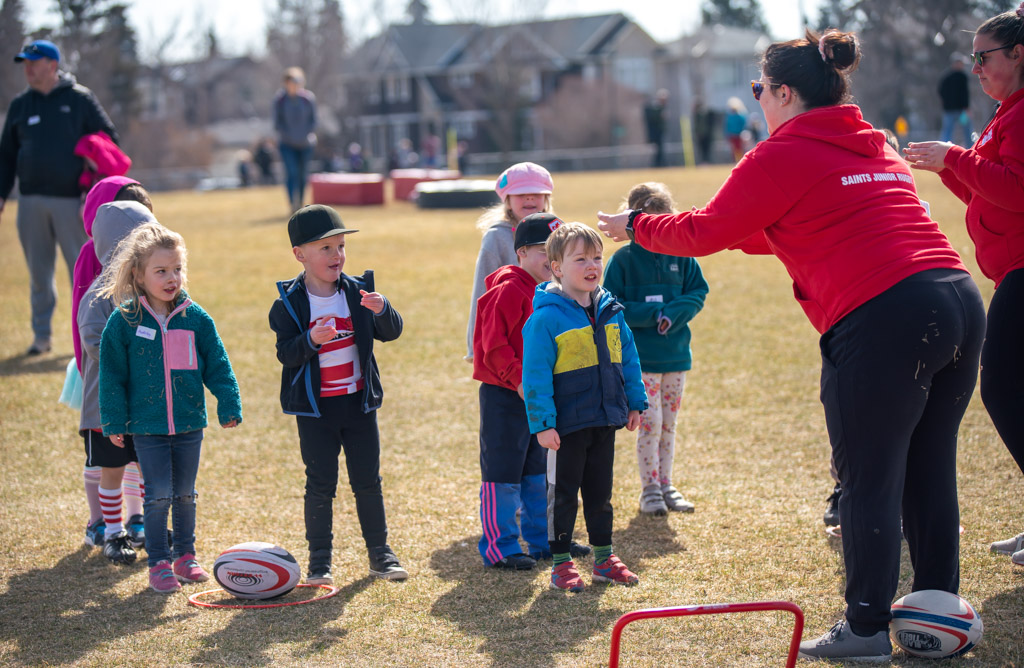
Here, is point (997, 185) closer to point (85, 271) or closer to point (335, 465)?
point (335, 465)

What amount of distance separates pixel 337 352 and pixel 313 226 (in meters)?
0.60

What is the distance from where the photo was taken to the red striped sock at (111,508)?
5.30m

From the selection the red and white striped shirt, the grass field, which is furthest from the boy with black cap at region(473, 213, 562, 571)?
the red and white striped shirt

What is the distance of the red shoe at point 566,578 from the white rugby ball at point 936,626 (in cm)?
139

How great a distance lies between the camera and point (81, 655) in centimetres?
404

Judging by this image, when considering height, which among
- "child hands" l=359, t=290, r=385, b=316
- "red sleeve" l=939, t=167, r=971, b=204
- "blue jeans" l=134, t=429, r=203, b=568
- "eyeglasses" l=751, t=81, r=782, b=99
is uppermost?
"eyeglasses" l=751, t=81, r=782, b=99

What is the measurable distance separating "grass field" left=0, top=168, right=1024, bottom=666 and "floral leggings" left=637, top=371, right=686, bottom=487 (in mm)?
253

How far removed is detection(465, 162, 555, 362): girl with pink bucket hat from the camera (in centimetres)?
535

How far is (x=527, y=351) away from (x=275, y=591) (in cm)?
157

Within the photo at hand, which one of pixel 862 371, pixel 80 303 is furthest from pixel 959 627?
pixel 80 303

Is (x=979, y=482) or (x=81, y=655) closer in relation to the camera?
(x=81, y=655)

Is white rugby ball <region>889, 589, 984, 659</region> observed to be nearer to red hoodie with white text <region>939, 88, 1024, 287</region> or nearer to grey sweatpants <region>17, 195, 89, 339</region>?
red hoodie with white text <region>939, 88, 1024, 287</region>

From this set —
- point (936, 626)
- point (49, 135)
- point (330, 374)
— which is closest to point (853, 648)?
point (936, 626)

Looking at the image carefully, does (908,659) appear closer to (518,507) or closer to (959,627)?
(959,627)
